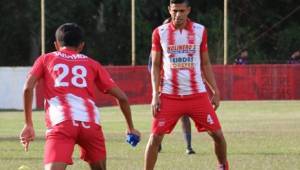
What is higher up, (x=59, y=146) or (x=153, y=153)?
(x=59, y=146)

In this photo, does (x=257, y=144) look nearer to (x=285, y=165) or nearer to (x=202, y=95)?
(x=285, y=165)

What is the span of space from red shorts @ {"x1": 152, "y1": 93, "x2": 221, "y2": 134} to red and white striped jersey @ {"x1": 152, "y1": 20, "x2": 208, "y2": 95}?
9cm

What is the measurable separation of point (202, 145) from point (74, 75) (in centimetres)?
810

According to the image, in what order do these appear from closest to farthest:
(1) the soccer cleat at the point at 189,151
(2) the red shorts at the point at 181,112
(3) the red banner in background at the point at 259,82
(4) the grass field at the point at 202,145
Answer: (2) the red shorts at the point at 181,112
(4) the grass field at the point at 202,145
(1) the soccer cleat at the point at 189,151
(3) the red banner in background at the point at 259,82

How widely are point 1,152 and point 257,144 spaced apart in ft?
14.6

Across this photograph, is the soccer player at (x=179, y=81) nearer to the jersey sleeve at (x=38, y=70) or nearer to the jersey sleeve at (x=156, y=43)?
the jersey sleeve at (x=156, y=43)

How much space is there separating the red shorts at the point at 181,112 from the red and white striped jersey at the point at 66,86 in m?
2.25

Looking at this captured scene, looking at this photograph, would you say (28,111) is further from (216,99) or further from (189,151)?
(189,151)

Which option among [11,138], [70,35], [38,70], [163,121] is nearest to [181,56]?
[163,121]

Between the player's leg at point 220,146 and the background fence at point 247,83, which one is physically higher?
the player's leg at point 220,146

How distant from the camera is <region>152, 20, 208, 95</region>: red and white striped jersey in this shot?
1060cm

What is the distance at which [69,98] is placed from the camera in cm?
823

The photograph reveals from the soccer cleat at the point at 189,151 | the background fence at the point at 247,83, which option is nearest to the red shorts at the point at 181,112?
the soccer cleat at the point at 189,151

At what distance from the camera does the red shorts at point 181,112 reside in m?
10.5
